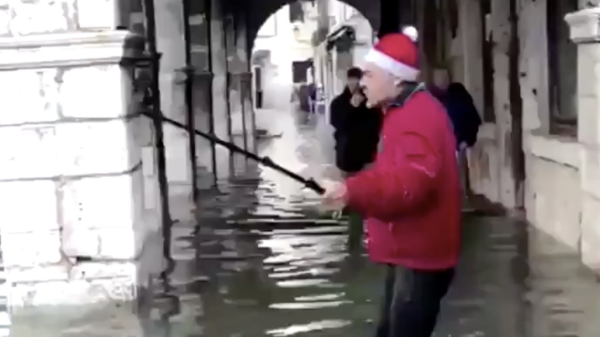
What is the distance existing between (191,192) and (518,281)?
6.04 metres

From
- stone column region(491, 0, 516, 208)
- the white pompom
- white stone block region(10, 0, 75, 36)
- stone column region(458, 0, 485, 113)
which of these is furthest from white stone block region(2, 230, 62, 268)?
stone column region(458, 0, 485, 113)

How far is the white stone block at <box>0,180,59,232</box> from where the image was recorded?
671 cm

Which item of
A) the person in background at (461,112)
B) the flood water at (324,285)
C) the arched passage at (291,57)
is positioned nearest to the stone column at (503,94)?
the person in background at (461,112)

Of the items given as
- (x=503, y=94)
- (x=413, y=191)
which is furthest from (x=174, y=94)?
(x=413, y=191)

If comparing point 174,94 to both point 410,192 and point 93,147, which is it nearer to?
point 93,147

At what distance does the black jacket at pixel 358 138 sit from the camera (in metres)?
8.67

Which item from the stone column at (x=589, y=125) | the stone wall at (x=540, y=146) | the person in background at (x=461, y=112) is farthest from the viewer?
the person in background at (x=461, y=112)

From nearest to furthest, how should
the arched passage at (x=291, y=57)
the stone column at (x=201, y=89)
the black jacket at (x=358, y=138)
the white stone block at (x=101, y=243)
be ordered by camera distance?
the white stone block at (x=101, y=243), the black jacket at (x=358, y=138), the stone column at (x=201, y=89), the arched passage at (x=291, y=57)

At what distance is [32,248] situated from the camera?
6789 millimetres

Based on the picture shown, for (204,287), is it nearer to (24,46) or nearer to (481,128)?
A: (24,46)

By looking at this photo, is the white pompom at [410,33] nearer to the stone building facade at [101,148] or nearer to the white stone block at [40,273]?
the stone building facade at [101,148]

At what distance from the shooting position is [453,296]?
22.7 feet

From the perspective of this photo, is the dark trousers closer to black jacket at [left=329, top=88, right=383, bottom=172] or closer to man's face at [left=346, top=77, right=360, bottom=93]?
black jacket at [left=329, top=88, right=383, bottom=172]

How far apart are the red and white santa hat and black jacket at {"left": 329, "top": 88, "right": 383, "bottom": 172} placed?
452cm
